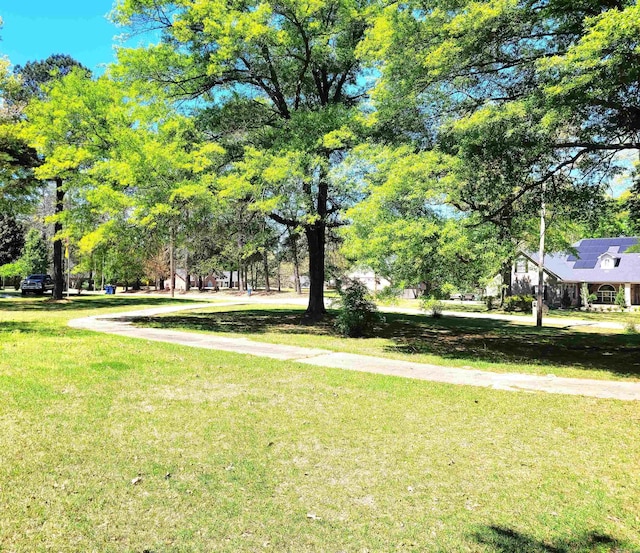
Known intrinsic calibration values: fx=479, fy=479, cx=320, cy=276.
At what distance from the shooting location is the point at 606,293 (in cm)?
4006

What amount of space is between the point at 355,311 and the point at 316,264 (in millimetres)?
4796

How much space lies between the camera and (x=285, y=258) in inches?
841

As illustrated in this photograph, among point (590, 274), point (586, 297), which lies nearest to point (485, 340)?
point (586, 297)

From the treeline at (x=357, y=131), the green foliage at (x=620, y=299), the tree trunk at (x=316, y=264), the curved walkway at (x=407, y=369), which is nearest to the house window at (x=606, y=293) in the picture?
the green foliage at (x=620, y=299)

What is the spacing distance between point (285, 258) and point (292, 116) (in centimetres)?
678

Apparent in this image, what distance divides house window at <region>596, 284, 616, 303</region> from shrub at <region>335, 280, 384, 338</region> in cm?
3258

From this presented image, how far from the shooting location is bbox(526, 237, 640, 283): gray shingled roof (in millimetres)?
38250

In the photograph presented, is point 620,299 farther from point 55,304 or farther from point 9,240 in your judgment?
point 9,240

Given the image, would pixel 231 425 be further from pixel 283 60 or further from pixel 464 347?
pixel 283 60

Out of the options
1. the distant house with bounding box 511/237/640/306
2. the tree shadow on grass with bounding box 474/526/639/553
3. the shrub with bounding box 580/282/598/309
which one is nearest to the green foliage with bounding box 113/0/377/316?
the tree shadow on grass with bounding box 474/526/639/553

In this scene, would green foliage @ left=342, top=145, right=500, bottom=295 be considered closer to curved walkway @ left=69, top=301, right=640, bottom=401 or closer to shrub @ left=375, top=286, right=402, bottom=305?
shrub @ left=375, top=286, right=402, bottom=305

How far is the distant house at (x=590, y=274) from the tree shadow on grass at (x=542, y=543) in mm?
37492

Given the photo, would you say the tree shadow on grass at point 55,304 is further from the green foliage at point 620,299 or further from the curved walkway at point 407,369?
the green foliage at point 620,299

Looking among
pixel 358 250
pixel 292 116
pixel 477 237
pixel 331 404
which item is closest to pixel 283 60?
pixel 292 116
